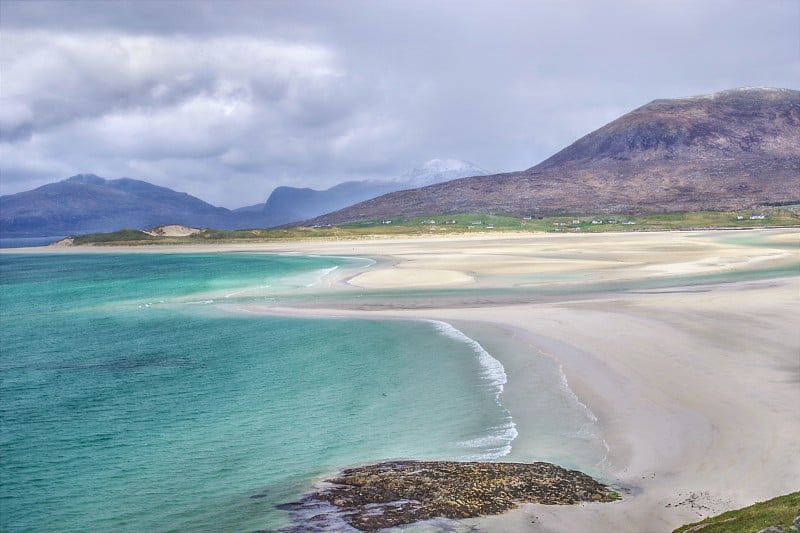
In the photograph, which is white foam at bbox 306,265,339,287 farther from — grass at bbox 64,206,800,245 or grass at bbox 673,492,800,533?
grass at bbox 64,206,800,245

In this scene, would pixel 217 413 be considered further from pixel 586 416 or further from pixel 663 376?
pixel 663 376

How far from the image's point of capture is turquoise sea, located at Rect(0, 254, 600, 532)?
15289mm

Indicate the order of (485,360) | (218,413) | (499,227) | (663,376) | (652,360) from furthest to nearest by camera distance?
(499,227), (485,360), (652,360), (663,376), (218,413)

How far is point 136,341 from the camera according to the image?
36.9 metres

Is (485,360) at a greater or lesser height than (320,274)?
lesser

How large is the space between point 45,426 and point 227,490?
30.8ft

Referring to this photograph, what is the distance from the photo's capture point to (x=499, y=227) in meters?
169

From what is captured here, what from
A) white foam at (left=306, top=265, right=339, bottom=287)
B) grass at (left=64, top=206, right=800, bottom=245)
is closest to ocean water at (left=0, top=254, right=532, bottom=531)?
white foam at (left=306, top=265, right=339, bottom=287)

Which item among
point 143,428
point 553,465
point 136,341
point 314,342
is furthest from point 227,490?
point 136,341

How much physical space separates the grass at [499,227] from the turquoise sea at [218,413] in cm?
11705

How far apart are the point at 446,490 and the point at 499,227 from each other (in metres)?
157

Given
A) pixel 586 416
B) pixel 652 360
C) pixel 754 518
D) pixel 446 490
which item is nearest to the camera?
pixel 754 518

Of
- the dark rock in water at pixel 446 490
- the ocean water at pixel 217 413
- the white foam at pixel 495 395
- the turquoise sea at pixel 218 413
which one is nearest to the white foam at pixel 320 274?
the ocean water at pixel 217 413

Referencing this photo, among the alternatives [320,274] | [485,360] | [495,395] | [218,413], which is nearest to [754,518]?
[495,395]
